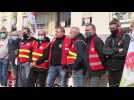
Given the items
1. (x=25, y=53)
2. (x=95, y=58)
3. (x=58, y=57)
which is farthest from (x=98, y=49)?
(x=25, y=53)

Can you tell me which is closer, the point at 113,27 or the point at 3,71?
the point at 113,27

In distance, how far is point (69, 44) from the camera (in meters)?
9.35

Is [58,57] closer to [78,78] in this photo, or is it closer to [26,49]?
[78,78]

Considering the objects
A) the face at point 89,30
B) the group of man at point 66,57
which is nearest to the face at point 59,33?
the group of man at point 66,57

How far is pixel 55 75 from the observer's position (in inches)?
373

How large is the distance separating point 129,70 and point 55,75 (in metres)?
1.37

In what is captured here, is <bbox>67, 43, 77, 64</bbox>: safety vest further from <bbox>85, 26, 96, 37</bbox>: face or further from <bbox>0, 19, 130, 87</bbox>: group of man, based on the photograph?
<bbox>85, 26, 96, 37</bbox>: face

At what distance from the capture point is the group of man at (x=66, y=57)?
29.6 ft

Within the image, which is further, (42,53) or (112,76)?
(42,53)

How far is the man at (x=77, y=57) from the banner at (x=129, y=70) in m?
0.74

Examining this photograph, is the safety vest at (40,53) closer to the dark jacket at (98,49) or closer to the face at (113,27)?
the dark jacket at (98,49)

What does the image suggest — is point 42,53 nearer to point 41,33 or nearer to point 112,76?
point 41,33
